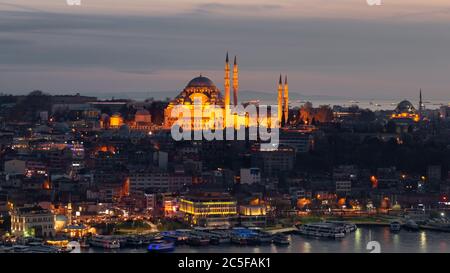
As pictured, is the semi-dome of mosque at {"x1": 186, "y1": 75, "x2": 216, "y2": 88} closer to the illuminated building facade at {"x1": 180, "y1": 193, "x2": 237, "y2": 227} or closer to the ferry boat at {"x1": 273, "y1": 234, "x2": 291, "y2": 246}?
the illuminated building facade at {"x1": 180, "y1": 193, "x2": 237, "y2": 227}

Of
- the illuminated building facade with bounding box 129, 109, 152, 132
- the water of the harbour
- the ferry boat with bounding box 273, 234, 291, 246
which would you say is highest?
the illuminated building facade with bounding box 129, 109, 152, 132

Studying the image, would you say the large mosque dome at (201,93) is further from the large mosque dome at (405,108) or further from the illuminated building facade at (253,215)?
the illuminated building facade at (253,215)

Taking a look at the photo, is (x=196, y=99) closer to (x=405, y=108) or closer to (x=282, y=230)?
(x=405, y=108)

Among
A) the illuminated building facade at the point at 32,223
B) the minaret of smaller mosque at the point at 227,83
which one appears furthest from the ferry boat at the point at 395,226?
the minaret of smaller mosque at the point at 227,83

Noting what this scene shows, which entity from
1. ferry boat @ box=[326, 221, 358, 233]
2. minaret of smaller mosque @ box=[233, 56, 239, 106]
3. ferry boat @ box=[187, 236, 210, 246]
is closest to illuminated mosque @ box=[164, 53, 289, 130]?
minaret of smaller mosque @ box=[233, 56, 239, 106]

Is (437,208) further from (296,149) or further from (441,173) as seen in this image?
(296,149)
